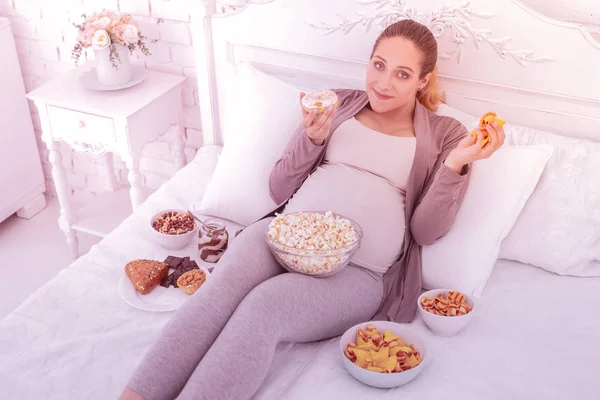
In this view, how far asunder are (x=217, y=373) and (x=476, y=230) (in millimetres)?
895

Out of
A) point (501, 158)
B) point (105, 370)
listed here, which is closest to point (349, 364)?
point (105, 370)

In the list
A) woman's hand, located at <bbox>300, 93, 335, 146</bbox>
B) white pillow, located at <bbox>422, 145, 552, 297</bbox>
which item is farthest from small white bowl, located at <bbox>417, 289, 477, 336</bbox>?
woman's hand, located at <bbox>300, 93, 335, 146</bbox>

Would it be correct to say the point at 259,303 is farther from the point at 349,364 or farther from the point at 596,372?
the point at 596,372

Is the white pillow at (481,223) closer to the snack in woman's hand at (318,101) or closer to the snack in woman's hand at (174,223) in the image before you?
the snack in woman's hand at (318,101)

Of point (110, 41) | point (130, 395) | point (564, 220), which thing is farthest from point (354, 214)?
point (110, 41)

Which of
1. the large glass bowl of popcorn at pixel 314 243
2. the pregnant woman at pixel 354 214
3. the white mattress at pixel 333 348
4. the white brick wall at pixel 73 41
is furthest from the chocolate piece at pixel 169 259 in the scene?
the white brick wall at pixel 73 41

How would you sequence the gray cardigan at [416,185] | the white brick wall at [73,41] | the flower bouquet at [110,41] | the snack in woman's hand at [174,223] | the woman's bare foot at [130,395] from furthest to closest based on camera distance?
1. the white brick wall at [73,41]
2. the flower bouquet at [110,41]
3. the snack in woman's hand at [174,223]
4. the gray cardigan at [416,185]
5. the woman's bare foot at [130,395]

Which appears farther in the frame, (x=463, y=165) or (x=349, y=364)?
(x=463, y=165)

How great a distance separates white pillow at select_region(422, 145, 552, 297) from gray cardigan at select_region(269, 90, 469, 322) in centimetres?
5

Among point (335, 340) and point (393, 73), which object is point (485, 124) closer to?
point (393, 73)

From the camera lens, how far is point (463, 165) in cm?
175

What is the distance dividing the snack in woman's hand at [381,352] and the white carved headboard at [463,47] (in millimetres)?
954

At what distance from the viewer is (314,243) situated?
5.52 ft

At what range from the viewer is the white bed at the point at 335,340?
1551 millimetres
